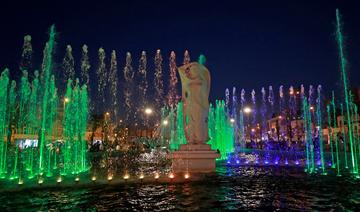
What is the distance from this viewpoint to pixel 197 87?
15094 mm

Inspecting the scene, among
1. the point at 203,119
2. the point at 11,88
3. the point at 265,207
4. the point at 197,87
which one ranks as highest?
the point at 11,88

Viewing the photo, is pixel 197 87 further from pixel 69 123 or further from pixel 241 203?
pixel 69 123

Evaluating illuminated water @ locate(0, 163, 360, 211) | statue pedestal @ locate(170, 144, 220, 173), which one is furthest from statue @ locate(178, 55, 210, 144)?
illuminated water @ locate(0, 163, 360, 211)

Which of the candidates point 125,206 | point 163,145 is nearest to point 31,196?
point 125,206

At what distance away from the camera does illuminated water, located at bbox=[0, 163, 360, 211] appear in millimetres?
7551

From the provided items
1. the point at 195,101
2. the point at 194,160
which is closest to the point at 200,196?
the point at 194,160

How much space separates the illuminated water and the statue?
149 inches

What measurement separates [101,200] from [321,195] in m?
5.86

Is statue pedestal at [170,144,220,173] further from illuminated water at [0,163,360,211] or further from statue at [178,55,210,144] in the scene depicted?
illuminated water at [0,163,360,211]

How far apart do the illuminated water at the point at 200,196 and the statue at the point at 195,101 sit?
379 centimetres

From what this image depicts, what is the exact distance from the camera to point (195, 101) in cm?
1508

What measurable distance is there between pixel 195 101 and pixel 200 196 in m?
6.91

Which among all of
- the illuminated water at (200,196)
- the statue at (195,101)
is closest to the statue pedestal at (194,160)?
the statue at (195,101)

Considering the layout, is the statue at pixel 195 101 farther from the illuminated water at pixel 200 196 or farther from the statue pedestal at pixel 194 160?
the illuminated water at pixel 200 196
